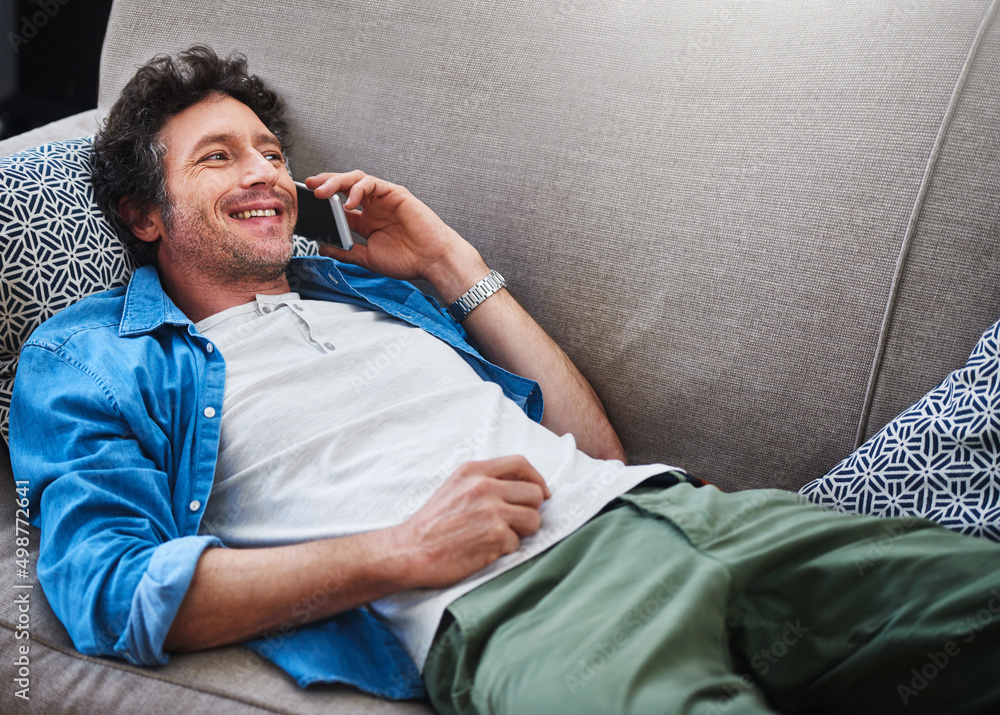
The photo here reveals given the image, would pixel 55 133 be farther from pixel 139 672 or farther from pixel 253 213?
pixel 139 672

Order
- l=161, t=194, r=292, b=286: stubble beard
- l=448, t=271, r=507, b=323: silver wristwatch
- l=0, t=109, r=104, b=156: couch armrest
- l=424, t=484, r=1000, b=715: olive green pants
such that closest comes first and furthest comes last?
l=424, t=484, r=1000, b=715: olive green pants < l=161, t=194, r=292, b=286: stubble beard < l=448, t=271, r=507, b=323: silver wristwatch < l=0, t=109, r=104, b=156: couch armrest

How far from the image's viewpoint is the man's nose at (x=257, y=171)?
4.36 ft

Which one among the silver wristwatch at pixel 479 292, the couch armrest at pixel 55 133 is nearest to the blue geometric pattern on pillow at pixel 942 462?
the silver wristwatch at pixel 479 292

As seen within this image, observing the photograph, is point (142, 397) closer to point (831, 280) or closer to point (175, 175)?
point (175, 175)

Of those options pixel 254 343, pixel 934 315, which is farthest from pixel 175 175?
pixel 934 315

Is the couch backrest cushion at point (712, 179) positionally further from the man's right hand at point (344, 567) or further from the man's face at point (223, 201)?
the man's right hand at point (344, 567)

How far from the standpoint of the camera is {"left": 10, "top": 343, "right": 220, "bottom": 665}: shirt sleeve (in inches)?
34.0

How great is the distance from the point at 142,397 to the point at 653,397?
2.72ft

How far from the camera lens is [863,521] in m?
0.92

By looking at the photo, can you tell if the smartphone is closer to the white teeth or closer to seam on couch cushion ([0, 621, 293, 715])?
the white teeth

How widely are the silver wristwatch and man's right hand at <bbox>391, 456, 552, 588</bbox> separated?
1.63 ft

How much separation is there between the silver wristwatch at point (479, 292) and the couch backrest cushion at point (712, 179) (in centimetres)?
6

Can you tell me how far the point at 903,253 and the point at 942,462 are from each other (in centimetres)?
35

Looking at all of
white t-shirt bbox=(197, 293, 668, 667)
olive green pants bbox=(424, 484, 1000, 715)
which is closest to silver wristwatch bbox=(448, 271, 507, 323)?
white t-shirt bbox=(197, 293, 668, 667)
